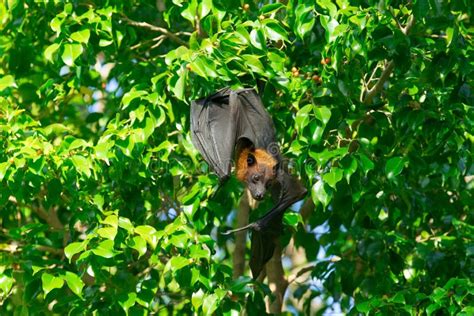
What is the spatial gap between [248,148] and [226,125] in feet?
1.18

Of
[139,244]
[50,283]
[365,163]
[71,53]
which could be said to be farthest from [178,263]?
[71,53]

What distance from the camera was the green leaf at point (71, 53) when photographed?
21.0ft

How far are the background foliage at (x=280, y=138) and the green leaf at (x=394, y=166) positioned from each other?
0.01 m

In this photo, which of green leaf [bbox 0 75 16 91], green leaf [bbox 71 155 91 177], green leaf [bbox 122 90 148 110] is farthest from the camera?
green leaf [bbox 0 75 16 91]

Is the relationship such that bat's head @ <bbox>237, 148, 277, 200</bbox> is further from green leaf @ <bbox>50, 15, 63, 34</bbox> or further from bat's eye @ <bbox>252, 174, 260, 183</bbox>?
green leaf @ <bbox>50, 15, 63, 34</bbox>

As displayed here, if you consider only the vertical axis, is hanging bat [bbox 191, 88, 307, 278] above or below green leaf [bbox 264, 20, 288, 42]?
below

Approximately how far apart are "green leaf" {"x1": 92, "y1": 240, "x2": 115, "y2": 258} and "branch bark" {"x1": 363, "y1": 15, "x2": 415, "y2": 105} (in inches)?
83.0

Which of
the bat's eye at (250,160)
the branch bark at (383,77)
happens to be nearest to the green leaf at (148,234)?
the bat's eye at (250,160)

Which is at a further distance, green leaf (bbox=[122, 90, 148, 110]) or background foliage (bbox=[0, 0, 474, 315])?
green leaf (bbox=[122, 90, 148, 110])

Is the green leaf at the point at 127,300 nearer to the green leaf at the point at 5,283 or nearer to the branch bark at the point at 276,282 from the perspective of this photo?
the green leaf at the point at 5,283

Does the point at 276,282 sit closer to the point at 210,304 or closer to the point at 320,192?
the point at 210,304

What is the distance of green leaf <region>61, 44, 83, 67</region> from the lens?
6.41 metres

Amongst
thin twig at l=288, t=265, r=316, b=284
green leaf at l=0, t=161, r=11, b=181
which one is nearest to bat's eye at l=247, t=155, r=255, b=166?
green leaf at l=0, t=161, r=11, b=181

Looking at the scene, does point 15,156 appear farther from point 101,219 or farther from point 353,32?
point 353,32
